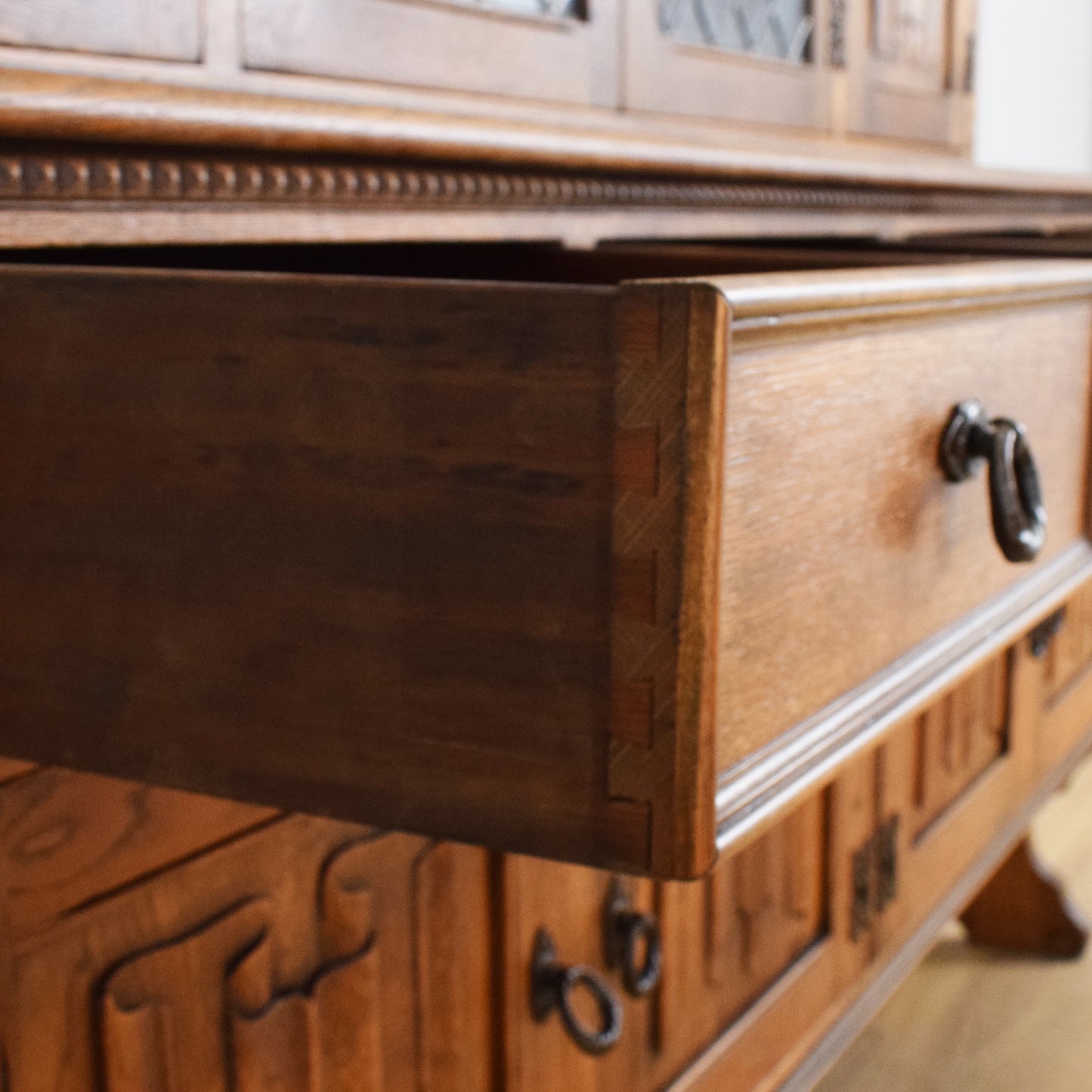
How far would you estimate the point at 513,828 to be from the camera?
0.44 m

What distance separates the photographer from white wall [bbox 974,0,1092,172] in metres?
2.67

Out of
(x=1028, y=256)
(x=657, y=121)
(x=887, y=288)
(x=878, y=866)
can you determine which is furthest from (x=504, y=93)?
(x=878, y=866)

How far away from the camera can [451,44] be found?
87 cm

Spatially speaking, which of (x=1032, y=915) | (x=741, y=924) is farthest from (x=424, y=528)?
(x=1032, y=915)

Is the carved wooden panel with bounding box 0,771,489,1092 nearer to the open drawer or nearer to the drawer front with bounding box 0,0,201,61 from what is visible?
the open drawer

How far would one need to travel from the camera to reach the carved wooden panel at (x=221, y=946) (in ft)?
1.81

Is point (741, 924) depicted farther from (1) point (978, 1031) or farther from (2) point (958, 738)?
(1) point (978, 1031)

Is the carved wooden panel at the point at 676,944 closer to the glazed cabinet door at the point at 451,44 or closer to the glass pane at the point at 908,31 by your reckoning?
the glazed cabinet door at the point at 451,44

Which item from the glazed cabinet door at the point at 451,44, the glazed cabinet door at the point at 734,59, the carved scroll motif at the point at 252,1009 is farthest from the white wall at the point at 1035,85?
the carved scroll motif at the point at 252,1009

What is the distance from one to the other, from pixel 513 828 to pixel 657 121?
0.75 m

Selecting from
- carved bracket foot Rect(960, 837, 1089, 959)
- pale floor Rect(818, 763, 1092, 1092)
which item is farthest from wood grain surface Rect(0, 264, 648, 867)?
carved bracket foot Rect(960, 837, 1089, 959)

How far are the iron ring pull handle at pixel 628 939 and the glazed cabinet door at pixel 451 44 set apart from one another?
0.49 metres

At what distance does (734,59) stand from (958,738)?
0.70 meters

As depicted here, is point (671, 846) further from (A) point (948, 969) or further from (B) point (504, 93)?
(A) point (948, 969)
